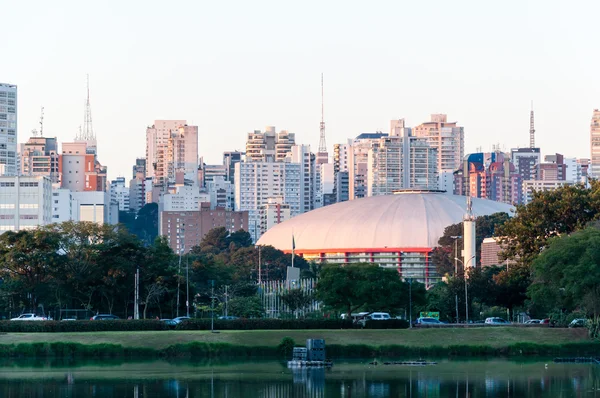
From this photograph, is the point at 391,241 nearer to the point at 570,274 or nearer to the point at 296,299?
the point at 296,299

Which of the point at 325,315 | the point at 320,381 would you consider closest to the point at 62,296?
the point at 325,315

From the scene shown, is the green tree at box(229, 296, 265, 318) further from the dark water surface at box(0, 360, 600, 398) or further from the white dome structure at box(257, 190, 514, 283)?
the white dome structure at box(257, 190, 514, 283)

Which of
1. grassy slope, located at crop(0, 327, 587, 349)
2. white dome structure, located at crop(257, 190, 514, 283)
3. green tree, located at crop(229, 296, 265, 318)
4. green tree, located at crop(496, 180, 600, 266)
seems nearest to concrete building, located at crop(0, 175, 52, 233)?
white dome structure, located at crop(257, 190, 514, 283)

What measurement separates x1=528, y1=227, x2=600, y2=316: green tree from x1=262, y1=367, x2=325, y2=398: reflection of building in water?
20717 mm

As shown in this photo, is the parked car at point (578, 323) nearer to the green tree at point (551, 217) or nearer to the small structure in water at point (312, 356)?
the green tree at point (551, 217)

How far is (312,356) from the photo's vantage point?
6888 cm

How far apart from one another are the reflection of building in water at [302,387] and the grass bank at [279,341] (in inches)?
440

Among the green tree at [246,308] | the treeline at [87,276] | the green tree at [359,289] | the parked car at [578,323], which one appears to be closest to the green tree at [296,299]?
the green tree at [246,308]

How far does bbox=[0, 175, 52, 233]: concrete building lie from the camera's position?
190 m

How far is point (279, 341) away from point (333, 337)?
10.4ft

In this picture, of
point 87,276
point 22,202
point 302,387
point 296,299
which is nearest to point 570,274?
point 296,299

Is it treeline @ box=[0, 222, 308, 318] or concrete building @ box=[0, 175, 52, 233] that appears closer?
treeline @ box=[0, 222, 308, 318]

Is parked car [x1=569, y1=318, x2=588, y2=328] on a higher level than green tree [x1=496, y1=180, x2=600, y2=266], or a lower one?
lower

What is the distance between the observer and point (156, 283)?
314ft
